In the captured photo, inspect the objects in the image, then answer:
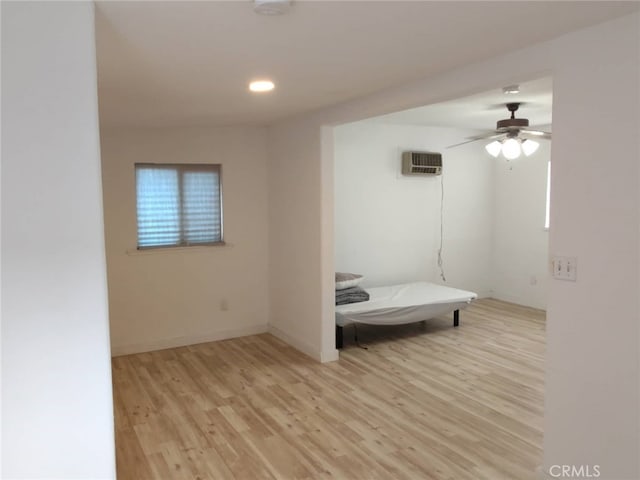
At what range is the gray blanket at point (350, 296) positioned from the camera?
16.2 ft

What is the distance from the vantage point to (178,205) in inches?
194

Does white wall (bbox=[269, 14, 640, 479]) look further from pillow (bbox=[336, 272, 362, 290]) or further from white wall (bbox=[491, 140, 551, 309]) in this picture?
white wall (bbox=[491, 140, 551, 309])

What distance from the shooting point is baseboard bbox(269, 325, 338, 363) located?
14.6ft

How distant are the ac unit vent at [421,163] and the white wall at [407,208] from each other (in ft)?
0.29

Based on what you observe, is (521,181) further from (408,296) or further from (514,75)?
(514,75)

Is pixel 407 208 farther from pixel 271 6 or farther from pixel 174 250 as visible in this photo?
pixel 271 6

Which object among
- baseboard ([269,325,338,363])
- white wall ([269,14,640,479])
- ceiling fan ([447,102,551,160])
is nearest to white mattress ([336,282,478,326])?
baseboard ([269,325,338,363])

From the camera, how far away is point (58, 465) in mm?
1666

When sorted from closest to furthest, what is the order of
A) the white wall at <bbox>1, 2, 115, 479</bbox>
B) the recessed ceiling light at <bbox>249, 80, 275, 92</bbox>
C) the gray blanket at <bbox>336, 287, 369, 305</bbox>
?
the white wall at <bbox>1, 2, 115, 479</bbox> < the recessed ceiling light at <bbox>249, 80, 275, 92</bbox> < the gray blanket at <bbox>336, 287, 369, 305</bbox>

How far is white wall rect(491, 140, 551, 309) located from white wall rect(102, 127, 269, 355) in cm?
345

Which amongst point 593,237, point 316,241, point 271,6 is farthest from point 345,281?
point 271,6

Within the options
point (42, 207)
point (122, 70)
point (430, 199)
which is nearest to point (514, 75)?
point (122, 70)

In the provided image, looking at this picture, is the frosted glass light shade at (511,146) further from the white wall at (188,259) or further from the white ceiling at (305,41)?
the white wall at (188,259)

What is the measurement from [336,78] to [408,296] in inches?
119
